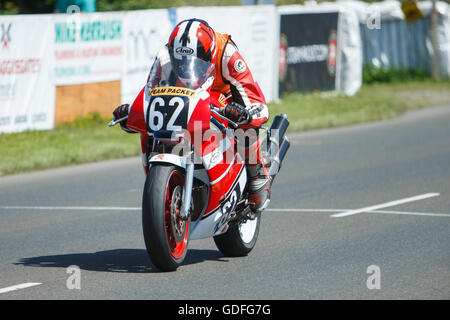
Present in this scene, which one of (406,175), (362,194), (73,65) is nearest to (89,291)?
(362,194)

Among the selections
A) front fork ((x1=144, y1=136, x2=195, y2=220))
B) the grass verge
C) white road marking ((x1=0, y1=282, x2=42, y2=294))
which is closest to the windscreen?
front fork ((x1=144, y1=136, x2=195, y2=220))

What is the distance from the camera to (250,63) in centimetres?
1875

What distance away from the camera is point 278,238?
7.77 m

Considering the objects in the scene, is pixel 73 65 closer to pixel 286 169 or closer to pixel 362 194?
pixel 286 169

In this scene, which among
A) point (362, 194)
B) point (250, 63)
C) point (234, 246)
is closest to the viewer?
point (234, 246)

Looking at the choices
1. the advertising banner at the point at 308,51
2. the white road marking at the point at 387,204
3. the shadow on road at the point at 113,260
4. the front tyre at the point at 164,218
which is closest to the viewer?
the front tyre at the point at 164,218

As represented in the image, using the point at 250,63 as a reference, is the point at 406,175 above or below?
below

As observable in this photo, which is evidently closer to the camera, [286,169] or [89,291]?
[89,291]

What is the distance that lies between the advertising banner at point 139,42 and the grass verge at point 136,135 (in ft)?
2.94

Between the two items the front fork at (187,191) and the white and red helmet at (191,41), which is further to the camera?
the white and red helmet at (191,41)

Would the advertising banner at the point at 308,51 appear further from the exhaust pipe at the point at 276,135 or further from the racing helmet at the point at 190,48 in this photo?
the racing helmet at the point at 190,48

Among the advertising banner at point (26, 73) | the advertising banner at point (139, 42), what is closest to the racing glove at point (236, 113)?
the advertising banner at point (26, 73)

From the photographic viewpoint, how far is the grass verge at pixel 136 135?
41.7 feet
